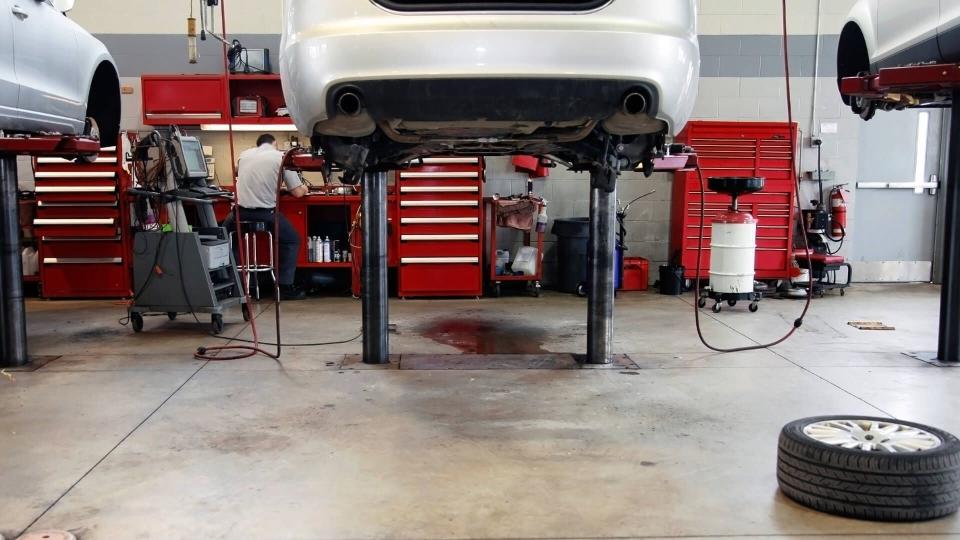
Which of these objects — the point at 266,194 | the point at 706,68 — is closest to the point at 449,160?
the point at 266,194

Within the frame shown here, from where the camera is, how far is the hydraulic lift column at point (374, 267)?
3885 millimetres

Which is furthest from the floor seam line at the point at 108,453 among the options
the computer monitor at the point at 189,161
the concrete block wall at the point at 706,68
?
the concrete block wall at the point at 706,68

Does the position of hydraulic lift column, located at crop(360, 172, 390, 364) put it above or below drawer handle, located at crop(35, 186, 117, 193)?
below

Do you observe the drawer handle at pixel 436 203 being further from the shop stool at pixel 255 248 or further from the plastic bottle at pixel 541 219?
the shop stool at pixel 255 248

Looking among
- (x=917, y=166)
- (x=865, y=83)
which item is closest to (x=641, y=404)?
(x=865, y=83)

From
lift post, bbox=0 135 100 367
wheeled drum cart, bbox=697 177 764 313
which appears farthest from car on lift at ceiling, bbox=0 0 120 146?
wheeled drum cart, bbox=697 177 764 313

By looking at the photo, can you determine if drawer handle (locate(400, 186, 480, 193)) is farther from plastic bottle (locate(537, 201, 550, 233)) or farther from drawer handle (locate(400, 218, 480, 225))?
plastic bottle (locate(537, 201, 550, 233))

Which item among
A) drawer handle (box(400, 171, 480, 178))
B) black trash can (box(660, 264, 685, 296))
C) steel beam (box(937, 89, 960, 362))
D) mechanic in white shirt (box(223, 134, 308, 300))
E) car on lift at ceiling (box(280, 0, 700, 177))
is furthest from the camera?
black trash can (box(660, 264, 685, 296))

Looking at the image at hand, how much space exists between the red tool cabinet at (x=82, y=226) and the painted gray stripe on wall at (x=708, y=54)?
1237 mm

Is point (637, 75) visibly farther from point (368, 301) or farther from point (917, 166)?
point (917, 166)

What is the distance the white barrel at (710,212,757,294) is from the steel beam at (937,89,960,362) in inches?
69.3

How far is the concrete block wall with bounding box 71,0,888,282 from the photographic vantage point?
24.3ft

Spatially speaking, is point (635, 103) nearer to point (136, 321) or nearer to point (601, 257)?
point (601, 257)

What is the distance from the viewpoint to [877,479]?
206 centimetres
